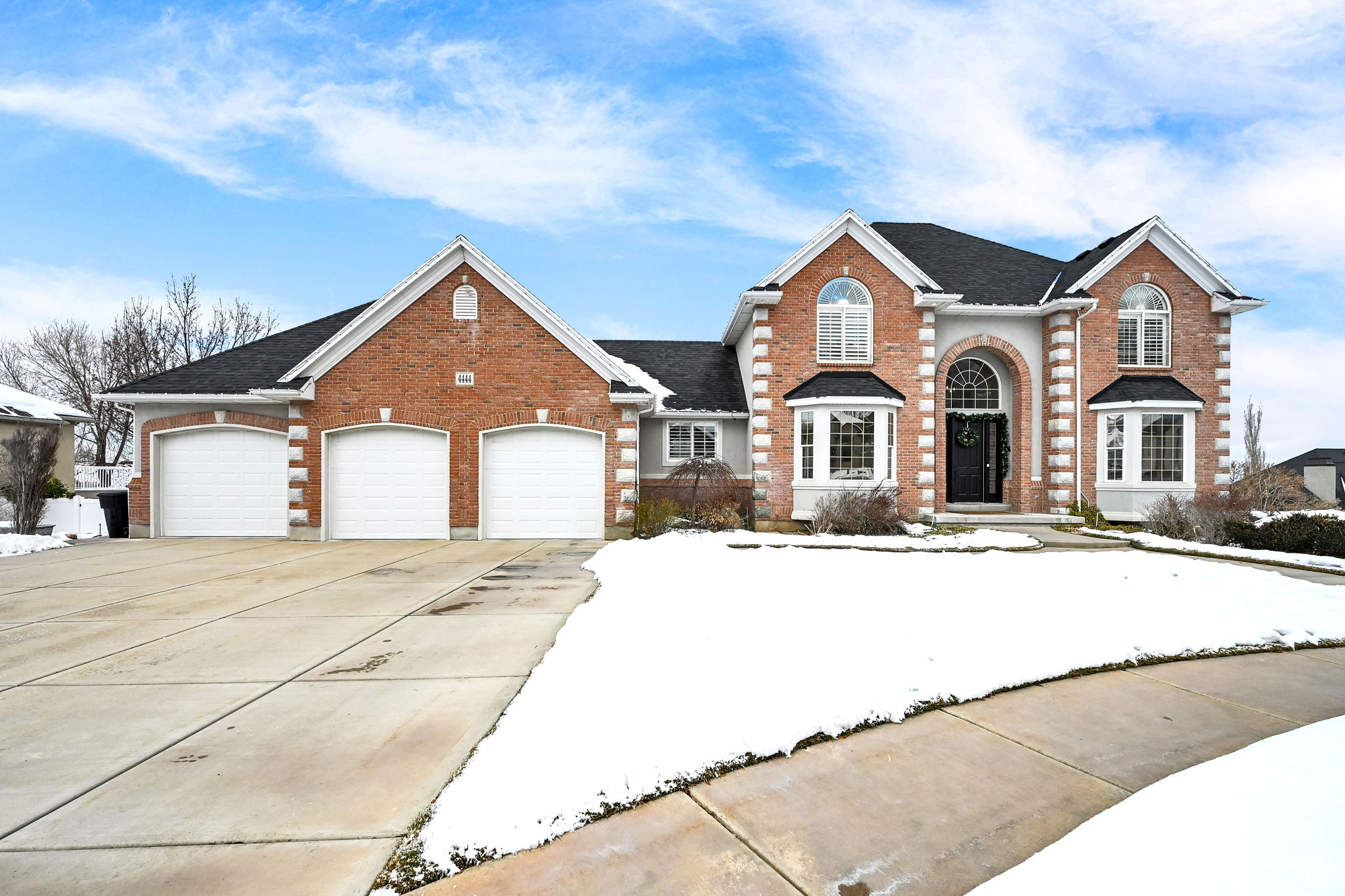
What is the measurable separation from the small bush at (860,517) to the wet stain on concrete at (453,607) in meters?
8.92

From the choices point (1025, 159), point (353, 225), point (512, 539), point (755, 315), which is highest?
point (353, 225)

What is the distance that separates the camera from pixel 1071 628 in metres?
5.65

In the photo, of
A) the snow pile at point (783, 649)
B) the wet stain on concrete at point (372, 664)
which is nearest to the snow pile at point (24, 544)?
the wet stain on concrete at point (372, 664)

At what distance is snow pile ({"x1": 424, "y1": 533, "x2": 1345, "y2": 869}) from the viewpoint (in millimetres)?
3008

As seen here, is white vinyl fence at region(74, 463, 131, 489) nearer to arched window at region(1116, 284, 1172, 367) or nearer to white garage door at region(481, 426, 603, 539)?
white garage door at region(481, 426, 603, 539)

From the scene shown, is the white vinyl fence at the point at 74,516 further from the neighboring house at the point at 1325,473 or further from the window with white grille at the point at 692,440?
the neighboring house at the point at 1325,473

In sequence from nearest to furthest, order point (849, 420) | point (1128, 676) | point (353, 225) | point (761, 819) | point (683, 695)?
point (761, 819), point (683, 695), point (1128, 676), point (849, 420), point (353, 225)

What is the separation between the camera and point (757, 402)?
15.7 meters

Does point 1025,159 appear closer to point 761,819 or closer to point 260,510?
point 761,819

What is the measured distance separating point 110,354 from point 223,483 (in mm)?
27080

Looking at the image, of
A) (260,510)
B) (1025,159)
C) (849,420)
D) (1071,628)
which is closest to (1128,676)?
(1071,628)

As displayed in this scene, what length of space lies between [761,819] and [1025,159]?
17864 mm

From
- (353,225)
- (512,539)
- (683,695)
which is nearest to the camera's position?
(683,695)

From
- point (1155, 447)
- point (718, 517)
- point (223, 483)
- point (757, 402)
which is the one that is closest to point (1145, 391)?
point (1155, 447)
